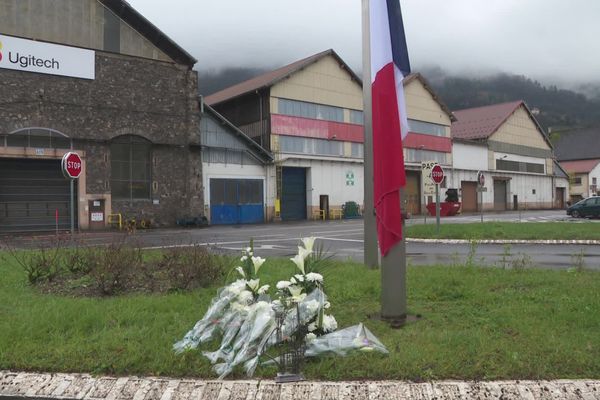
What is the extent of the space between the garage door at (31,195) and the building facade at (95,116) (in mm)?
52

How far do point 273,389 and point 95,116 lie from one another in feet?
96.9

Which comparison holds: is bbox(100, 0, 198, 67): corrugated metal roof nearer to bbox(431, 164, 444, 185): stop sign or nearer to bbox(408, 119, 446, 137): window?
bbox(431, 164, 444, 185): stop sign

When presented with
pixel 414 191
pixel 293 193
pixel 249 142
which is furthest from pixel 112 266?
pixel 414 191

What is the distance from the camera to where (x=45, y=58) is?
1110 inches

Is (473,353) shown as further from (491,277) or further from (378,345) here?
(491,277)

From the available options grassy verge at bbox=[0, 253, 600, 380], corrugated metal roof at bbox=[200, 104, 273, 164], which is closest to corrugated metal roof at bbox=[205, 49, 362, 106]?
corrugated metal roof at bbox=[200, 104, 273, 164]

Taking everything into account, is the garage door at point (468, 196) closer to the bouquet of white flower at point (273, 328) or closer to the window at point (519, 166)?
the window at point (519, 166)

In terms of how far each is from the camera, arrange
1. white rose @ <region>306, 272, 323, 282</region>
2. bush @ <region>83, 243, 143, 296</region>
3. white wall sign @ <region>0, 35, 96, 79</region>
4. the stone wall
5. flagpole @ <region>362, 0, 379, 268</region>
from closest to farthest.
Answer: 1. white rose @ <region>306, 272, 323, 282</region>
2. bush @ <region>83, 243, 143, 296</region>
3. flagpole @ <region>362, 0, 379, 268</region>
4. white wall sign @ <region>0, 35, 96, 79</region>
5. the stone wall

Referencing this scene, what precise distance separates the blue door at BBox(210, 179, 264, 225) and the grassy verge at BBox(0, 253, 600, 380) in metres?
28.7

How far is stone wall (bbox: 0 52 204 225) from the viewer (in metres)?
27.9

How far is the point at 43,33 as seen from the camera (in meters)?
28.3

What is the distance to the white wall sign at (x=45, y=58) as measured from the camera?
27.1 m

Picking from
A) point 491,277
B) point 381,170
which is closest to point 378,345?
point 381,170

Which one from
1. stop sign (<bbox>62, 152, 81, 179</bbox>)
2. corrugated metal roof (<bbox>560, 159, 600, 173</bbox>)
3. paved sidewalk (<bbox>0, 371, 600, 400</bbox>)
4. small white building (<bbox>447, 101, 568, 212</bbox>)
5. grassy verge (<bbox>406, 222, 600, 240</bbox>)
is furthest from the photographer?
corrugated metal roof (<bbox>560, 159, 600, 173</bbox>)
